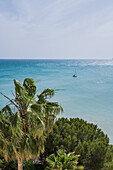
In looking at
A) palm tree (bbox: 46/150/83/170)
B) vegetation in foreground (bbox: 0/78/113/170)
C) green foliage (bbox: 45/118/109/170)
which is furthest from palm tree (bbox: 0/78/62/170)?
green foliage (bbox: 45/118/109/170)

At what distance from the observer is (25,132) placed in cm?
Result: 669

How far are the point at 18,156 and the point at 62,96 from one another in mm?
31676

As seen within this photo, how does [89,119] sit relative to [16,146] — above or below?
below

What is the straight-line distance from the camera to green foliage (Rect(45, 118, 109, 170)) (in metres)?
7.89

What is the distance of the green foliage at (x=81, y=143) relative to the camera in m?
7.89

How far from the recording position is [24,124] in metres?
6.55

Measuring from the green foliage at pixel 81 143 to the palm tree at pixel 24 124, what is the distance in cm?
187

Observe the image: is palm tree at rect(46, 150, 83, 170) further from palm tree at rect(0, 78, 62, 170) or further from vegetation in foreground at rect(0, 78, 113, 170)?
palm tree at rect(0, 78, 62, 170)

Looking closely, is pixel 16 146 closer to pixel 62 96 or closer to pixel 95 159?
pixel 95 159

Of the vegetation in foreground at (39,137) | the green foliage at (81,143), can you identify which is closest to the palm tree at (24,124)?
the vegetation in foreground at (39,137)

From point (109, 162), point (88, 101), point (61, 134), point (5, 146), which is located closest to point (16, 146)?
point (5, 146)

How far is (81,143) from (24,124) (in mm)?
3658

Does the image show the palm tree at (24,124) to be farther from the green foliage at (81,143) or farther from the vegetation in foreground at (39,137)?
the green foliage at (81,143)

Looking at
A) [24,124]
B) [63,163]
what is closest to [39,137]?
[24,124]
